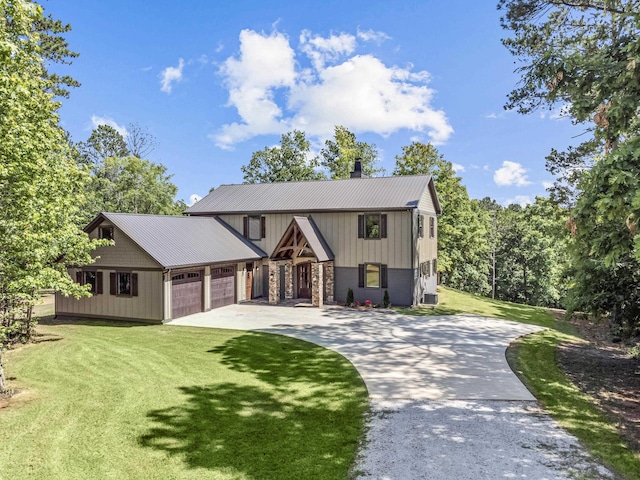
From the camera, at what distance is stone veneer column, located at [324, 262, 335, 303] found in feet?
76.7

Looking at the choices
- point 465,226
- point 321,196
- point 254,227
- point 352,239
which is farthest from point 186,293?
point 465,226

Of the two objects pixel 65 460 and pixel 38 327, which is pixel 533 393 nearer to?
pixel 65 460

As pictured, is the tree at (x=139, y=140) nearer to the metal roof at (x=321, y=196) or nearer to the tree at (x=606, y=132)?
the metal roof at (x=321, y=196)

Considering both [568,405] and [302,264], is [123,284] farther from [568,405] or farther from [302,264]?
[568,405]

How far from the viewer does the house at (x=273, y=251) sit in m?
18.5

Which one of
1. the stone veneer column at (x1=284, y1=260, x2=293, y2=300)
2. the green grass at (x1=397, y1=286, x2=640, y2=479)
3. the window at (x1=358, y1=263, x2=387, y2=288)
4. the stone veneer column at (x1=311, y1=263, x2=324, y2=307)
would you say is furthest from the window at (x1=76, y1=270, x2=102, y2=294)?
the green grass at (x1=397, y1=286, x2=640, y2=479)

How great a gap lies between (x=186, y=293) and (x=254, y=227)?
7756mm

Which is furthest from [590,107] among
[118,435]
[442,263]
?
[442,263]

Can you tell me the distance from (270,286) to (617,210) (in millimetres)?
19216

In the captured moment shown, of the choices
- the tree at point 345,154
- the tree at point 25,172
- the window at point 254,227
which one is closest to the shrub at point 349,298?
the window at point 254,227

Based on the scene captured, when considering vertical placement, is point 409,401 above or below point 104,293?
below

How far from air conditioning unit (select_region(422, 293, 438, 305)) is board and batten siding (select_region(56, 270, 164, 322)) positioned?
49.1 ft

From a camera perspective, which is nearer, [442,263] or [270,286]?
[270,286]

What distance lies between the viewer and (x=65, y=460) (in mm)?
6449
